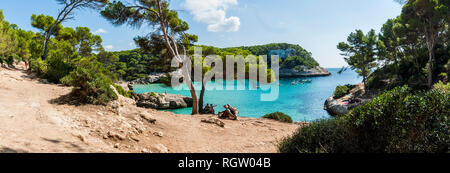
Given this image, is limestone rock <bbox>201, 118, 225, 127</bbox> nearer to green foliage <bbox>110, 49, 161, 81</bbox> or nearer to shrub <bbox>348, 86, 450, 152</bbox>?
shrub <bbox>348, 86, 450, 152</bbox>

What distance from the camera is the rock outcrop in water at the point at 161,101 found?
70.6 ft

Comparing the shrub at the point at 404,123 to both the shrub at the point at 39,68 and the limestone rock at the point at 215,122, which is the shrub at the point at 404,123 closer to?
the limestone rock at the point at 215,122

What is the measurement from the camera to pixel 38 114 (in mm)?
5762

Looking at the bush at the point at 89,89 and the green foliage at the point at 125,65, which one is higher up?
the green foliage at the point at 125,65

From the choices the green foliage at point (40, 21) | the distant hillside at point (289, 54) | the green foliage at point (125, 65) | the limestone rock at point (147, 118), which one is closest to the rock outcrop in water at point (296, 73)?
the distant hillside at point (289, 54)

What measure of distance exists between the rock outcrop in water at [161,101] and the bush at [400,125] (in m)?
19.9

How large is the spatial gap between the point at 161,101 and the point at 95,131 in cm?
1714

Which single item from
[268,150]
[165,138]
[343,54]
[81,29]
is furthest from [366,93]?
[81,29]

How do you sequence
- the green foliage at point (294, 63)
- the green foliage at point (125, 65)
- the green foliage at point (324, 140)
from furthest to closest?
the green foliage at point (294, 63), the green foliage at point (125, 65), the green foliage at point (324, 140)

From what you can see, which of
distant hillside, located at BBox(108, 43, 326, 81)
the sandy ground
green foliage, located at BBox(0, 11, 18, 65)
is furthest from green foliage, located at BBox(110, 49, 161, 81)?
the sandy ground

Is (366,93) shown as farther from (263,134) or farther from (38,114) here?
(38,114)

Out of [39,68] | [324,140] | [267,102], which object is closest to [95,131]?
[324,140]

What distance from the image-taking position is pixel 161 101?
73.4 feet

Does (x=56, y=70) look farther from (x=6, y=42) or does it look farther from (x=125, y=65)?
(x=125, y=65)
